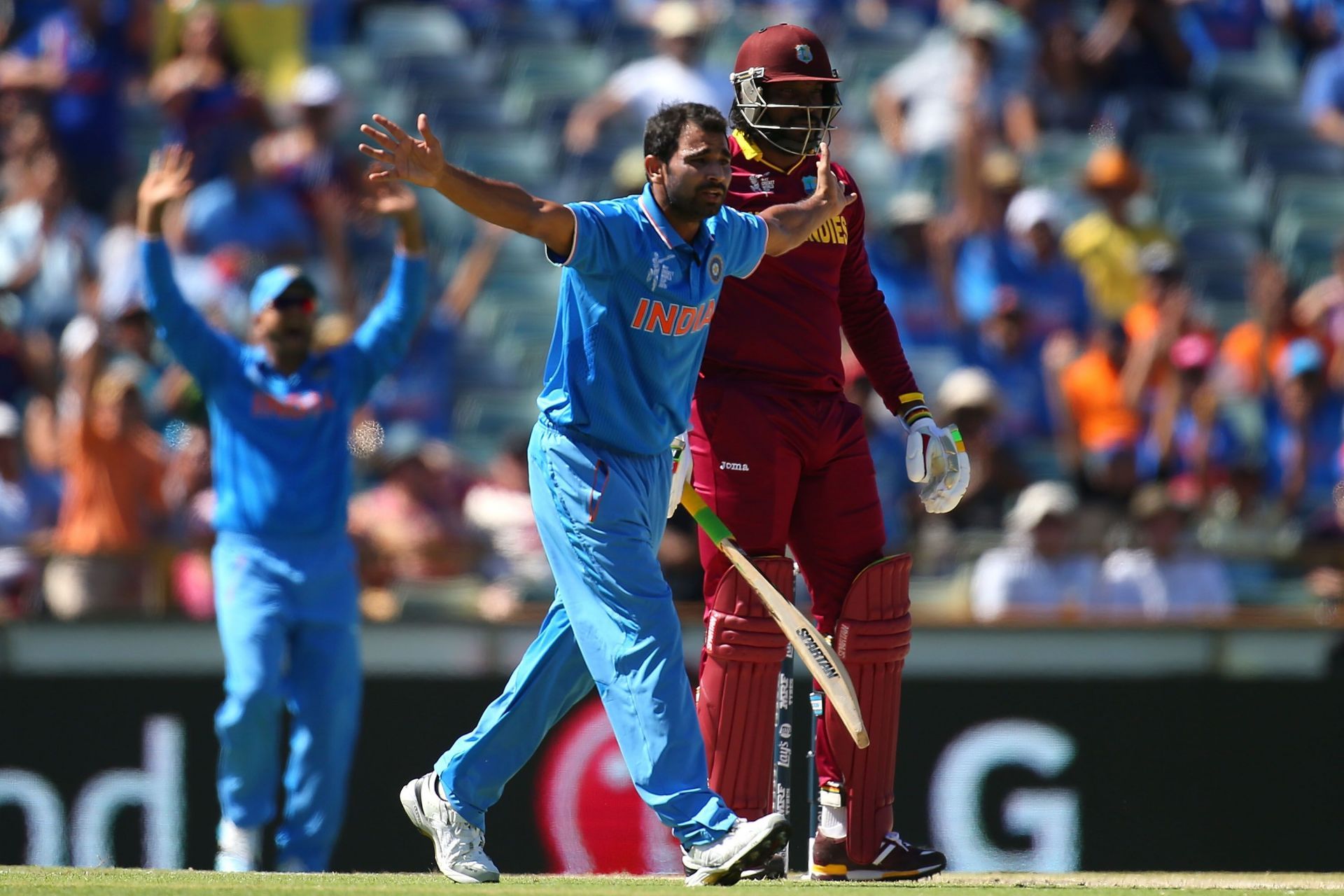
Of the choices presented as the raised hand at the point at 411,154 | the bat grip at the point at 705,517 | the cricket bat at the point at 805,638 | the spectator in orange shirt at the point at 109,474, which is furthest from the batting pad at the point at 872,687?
the spectator in orange shirt at the point at 109,474

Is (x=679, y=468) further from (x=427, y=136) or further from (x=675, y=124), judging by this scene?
(x=427, y=136)

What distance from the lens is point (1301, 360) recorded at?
1088cm

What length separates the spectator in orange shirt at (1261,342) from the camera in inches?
456

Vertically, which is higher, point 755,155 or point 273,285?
point 755,155

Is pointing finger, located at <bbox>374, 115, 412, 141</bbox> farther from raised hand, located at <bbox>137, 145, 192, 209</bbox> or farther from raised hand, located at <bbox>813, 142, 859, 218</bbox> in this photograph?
raised hand, located at <bbox>137, 145, 192, 209</bbox>

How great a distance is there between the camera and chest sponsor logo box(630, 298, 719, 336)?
5117 mm

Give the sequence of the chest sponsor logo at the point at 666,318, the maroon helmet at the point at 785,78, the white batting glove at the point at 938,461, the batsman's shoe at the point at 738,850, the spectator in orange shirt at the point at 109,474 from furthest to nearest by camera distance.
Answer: the spectator in orange shirt at the point at 109,474 < the white batting glove at the point at 938,461 < the maroon helmet at the point at 785,78 < the chest sponsor logo at the point at 666,318 < the batsman's shoe at the point at 738,850

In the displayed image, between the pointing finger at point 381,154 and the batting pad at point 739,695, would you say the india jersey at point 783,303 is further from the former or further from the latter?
the pointing finger at point 381,154

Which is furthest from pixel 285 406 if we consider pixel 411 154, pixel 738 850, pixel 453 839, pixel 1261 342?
pixel 1261 342

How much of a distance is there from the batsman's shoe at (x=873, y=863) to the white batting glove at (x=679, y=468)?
1.09 metres

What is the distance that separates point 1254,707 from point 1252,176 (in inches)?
262

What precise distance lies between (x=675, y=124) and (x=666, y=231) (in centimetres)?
28

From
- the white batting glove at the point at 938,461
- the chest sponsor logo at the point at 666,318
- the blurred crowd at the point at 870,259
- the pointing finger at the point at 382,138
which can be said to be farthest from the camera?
the blurred crowd at the point at 870,259

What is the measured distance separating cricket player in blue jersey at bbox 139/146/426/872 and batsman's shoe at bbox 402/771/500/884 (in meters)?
2.00
